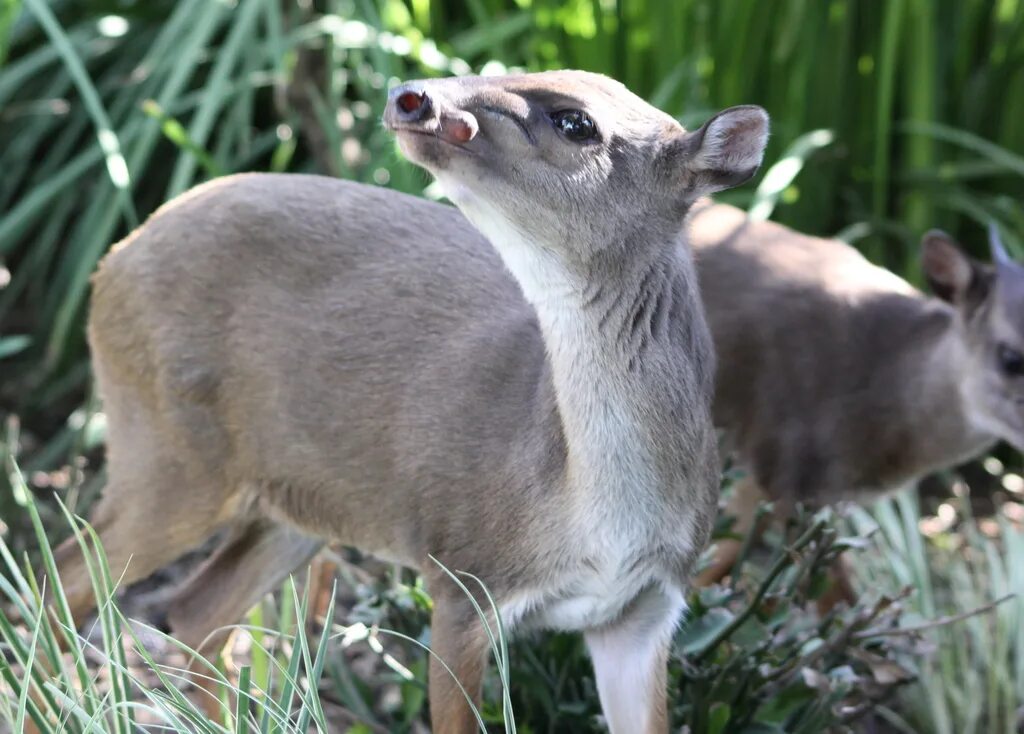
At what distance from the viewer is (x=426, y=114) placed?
9.16 feet

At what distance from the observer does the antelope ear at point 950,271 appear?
204 inches

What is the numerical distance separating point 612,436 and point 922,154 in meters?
3.71

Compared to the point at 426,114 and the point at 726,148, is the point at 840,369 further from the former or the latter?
the point at 426,114

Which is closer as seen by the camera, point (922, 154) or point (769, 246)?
point (769, 246)

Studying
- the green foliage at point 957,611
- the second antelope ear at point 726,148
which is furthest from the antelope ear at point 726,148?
the green foliage at point 957,611

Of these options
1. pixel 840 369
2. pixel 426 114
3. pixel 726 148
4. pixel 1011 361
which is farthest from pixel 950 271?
pixel 426 114

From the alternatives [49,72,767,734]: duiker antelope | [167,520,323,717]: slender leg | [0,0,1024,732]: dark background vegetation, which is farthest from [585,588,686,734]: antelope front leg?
[0,0,1024,732]: dark background vegetation

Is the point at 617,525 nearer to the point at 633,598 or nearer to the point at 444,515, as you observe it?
the point at 633,598

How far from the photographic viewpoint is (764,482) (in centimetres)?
522

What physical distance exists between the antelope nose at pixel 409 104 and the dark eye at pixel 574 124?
11.7 inches

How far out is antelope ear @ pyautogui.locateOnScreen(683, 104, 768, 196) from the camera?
10.1 ft

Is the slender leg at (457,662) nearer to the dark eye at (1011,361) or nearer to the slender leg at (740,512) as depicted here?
the slender leg at (740,512)

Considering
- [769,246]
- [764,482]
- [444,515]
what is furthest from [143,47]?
[444,515]

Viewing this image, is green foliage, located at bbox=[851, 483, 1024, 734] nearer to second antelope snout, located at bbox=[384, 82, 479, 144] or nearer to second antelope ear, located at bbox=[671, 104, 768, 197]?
second antelope ear, located at bbox=[671, 104, 768, 197]
